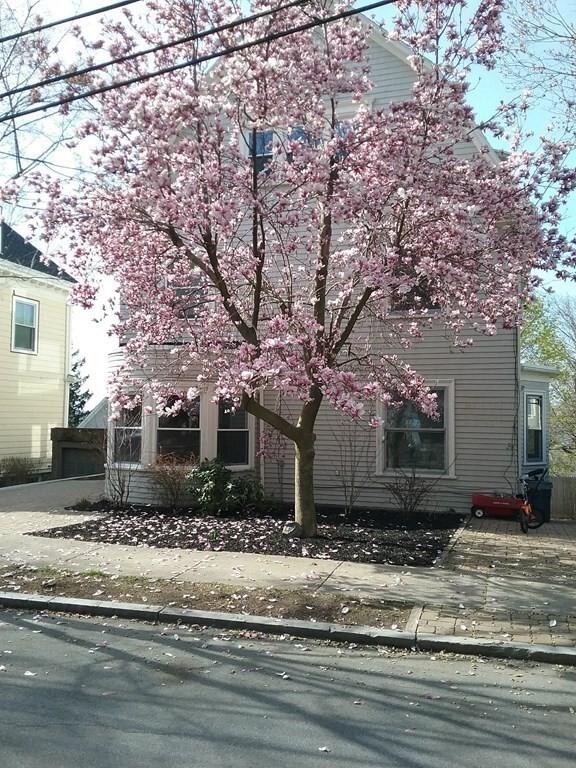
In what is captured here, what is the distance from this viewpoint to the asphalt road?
4.00 m

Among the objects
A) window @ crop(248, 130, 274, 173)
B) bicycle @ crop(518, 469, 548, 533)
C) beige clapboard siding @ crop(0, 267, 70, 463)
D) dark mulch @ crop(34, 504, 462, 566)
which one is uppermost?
window @ crop(248, 130, 274, 173)

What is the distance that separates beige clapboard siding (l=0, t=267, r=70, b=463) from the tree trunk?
12150 millimetres

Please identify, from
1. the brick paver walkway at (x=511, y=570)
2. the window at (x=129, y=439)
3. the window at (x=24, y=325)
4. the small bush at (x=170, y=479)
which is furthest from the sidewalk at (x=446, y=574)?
the window at (x=24, y=325)

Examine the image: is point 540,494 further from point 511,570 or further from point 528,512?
point 511,570

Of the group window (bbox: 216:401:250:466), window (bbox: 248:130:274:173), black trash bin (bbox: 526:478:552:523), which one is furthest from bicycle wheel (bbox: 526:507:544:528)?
window (bbox: 248:130:274:173)

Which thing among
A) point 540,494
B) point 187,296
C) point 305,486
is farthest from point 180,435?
point 540,494

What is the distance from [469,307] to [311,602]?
5683 mm

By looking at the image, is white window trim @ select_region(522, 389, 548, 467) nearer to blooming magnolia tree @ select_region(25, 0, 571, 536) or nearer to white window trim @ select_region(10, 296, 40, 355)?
blooming magnolia tree @ select_region(25, 0, 571, 536)

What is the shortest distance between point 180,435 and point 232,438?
104 centimetres

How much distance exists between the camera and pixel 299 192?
9.28m

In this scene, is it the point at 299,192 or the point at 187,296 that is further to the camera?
the point at 187,296

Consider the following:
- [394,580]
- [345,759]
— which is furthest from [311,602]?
[345,759]

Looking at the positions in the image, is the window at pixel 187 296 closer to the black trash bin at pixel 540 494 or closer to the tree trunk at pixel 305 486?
the tree trunk at pixel 305 486

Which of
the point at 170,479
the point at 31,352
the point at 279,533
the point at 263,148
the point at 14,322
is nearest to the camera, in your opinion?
the point at 279,533
